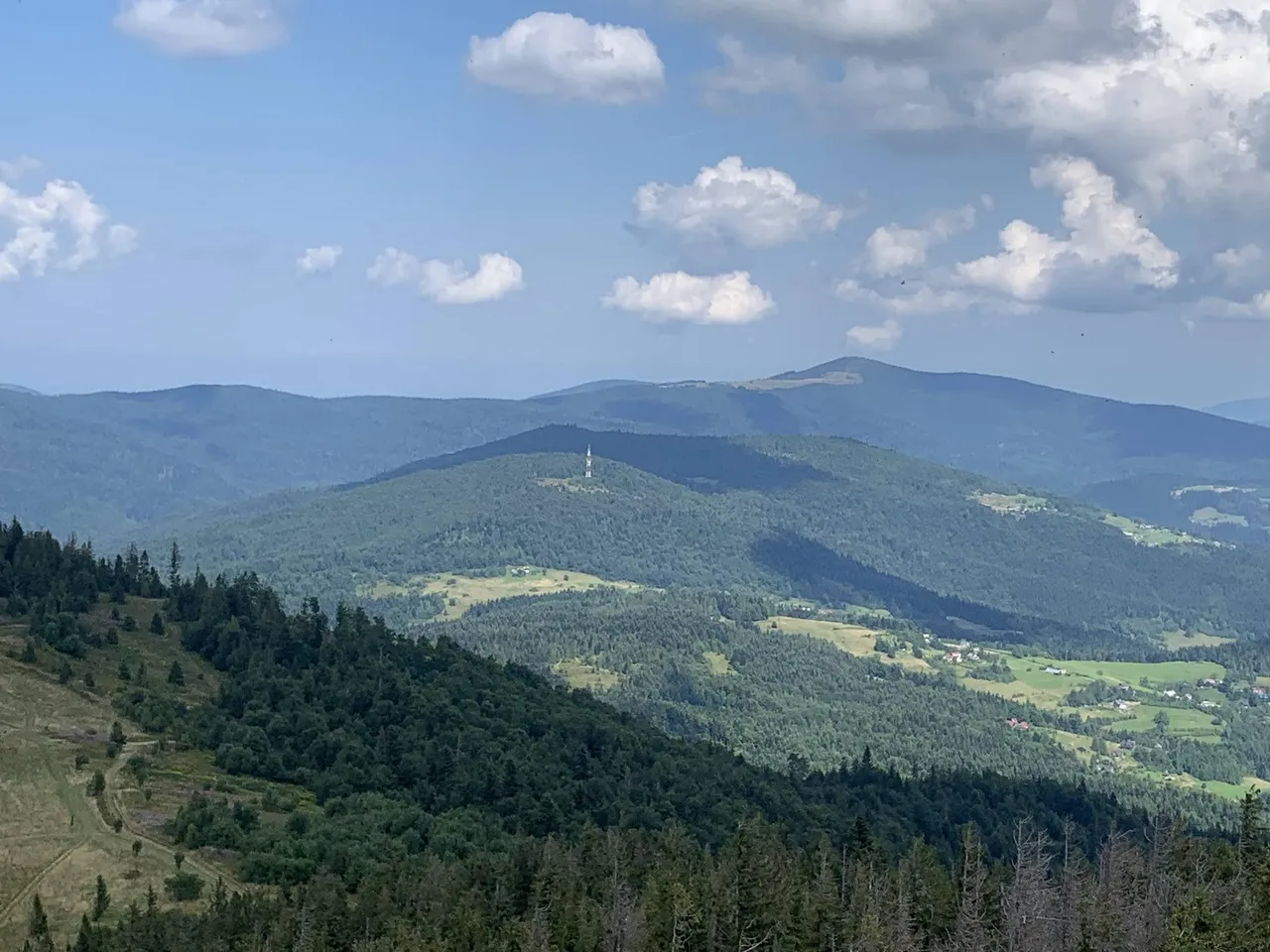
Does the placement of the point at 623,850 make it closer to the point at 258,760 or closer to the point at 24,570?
the point at 258,760

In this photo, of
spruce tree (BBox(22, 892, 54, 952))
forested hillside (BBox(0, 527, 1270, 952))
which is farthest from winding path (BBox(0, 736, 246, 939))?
spruce tree (BBox(22, 892, 54, 952))

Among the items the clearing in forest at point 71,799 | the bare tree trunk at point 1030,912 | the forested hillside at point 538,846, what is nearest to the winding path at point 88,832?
the clearing in forest at point 71,799

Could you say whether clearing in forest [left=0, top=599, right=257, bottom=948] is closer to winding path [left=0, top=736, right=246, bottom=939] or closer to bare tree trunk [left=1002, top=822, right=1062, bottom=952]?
winding path [left=0, top=736, right=246, bottom=939]

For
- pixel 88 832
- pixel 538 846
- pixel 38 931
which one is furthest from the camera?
pixel 88 832

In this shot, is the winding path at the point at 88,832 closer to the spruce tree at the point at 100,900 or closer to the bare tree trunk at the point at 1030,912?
the spruce tree at the point at 100,900

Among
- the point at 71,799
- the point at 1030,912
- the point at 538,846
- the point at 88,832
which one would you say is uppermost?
the point at 1030,912

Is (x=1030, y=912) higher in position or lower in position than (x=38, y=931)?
higher

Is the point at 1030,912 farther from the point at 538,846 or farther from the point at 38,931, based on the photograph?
the point at 38,931

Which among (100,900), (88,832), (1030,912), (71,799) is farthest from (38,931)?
(1030,912)


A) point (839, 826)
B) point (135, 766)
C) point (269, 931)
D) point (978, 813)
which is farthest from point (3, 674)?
point (978, 813)
